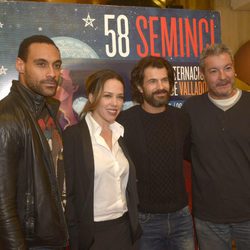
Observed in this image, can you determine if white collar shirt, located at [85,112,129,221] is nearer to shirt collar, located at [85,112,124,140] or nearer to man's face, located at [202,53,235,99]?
shirt collar, located at [85,112,124,140]

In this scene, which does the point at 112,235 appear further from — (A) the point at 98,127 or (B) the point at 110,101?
(B) the point at 110,101

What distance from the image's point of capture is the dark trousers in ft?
6.61

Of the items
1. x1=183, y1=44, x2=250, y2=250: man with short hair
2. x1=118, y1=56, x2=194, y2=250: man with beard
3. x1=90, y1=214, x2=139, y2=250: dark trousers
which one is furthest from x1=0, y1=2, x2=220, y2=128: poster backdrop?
x1=90, y1=214, x2=139, y2=250: dark trousers

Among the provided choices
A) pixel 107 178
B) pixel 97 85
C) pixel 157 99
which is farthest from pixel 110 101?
pixel 107 178

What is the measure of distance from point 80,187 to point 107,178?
0.16 m

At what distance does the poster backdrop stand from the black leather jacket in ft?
3.32

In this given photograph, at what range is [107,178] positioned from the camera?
2047 mm

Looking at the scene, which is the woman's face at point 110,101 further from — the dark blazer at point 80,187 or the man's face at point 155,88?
the man's face at point 155,88

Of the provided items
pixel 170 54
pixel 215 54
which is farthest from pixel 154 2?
pixel 215 54

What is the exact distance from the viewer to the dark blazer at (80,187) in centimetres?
198

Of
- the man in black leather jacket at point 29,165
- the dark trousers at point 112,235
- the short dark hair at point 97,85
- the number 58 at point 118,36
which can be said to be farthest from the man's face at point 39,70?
the number 58 at point 118,36

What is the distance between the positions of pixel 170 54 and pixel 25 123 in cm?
175

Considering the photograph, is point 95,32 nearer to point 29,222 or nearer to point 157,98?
point 157,98

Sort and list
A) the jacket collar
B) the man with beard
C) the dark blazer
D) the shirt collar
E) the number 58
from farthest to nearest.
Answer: the number 58 < the man with beard < the shirt collar < the dark blazer < the jacket collar
